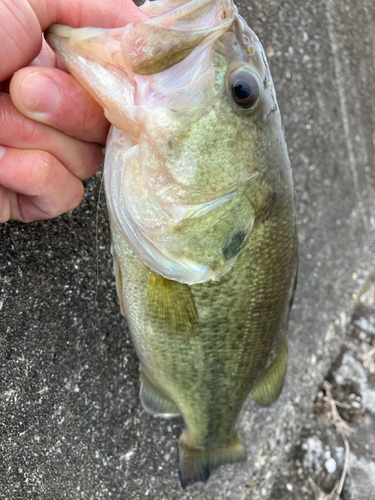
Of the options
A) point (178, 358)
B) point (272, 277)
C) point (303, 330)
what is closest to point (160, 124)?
point (272, 277)

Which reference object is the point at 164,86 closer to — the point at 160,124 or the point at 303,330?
the point at 160,124

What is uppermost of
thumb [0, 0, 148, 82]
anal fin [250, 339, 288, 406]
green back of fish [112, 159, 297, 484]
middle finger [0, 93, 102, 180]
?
thumb [0, 0, 148, 82]

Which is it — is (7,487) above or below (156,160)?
below

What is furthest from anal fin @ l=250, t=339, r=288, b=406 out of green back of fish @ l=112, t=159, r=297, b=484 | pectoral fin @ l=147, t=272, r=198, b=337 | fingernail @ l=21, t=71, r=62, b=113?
fingernail @ l=21, t=71, r=62, b=113

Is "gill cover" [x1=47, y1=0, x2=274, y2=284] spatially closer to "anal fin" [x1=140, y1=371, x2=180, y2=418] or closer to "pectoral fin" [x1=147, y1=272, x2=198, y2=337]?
"pectoral fin" [x1=147, y1=272, x2=198, y2=337]

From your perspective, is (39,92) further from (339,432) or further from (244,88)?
A: (339,432)
